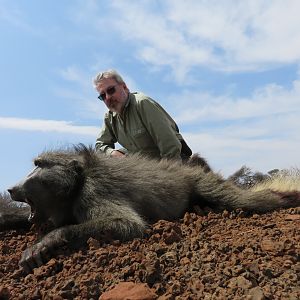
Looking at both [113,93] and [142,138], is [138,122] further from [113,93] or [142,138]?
[113,93]

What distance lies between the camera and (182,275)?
107 inches

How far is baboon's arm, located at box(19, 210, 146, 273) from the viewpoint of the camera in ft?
10.7

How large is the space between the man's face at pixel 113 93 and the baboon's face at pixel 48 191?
169 cm

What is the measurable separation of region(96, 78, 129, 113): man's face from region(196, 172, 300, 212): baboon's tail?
1294 mm

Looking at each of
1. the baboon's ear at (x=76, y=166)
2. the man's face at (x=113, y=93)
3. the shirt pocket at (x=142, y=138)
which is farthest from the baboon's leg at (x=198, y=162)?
the baboon's ear at (x=76, y=166)

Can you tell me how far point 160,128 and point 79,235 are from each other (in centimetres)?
207

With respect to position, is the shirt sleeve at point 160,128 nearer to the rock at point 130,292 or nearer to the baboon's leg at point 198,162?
the baboon's leg at point 198,162

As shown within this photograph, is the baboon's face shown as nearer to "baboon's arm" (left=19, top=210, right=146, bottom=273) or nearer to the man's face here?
"baboon's arm" (left=19, top=210, right=146, bottom=273)

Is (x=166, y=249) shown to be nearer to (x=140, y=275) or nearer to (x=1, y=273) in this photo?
(x=140, y=275)

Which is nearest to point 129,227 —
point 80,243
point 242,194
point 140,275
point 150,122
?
point 80,243

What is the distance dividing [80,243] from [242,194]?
181cm

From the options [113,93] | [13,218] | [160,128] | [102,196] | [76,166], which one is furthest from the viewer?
[113,93]

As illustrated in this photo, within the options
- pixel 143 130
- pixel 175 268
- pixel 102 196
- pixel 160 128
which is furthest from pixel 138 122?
pixel 175 268

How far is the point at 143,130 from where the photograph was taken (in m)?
5.46
